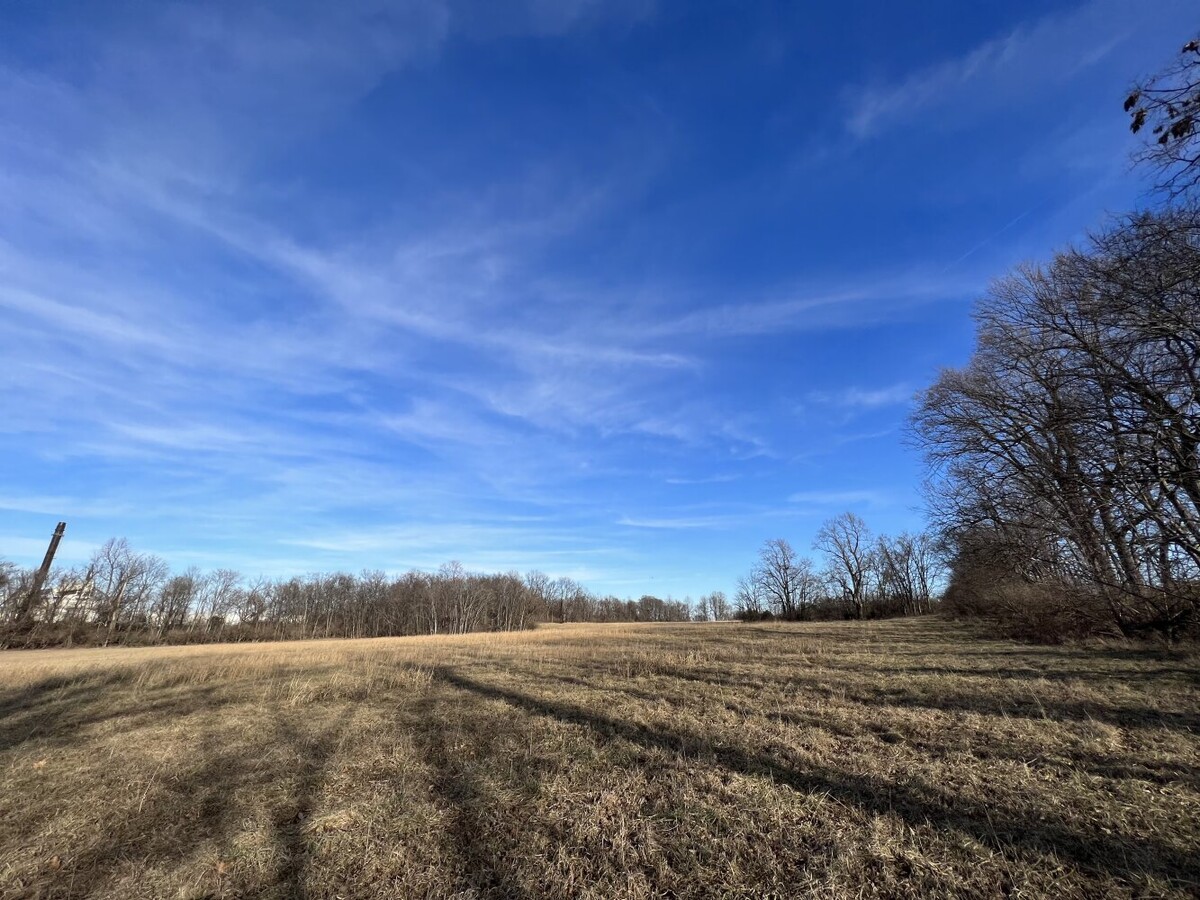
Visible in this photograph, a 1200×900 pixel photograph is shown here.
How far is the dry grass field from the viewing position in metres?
4.12

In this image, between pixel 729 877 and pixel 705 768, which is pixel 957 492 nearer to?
pixel 705 768

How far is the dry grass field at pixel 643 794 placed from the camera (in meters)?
4.12

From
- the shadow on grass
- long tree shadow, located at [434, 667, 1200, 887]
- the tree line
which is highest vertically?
the tree line

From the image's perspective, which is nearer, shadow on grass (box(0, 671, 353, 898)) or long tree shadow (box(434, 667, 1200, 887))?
long tree shadow (box(434, 667, 1200, 887))

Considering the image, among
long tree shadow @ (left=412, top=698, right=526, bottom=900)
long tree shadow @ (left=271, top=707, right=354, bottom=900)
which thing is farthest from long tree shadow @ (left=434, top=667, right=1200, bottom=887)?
long tree shadow @ (left=271, top=707, right=354, bottom=900)

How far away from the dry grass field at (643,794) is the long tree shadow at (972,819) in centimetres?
2

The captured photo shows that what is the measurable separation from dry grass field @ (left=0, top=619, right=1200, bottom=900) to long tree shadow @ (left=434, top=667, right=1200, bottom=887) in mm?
24

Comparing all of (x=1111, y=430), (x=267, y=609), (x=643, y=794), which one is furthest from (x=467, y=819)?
(x=267, y=609)

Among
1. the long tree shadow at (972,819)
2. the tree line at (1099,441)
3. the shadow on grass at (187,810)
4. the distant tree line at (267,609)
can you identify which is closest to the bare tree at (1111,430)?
the tree line at (1099,441)

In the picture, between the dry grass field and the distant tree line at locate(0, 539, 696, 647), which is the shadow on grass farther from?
the distant tree line at locate(0, 539, 696, 647)

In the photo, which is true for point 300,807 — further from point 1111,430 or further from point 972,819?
point 1111,430

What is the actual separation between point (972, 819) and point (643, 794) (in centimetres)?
311

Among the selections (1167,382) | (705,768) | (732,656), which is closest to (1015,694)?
(705,768)

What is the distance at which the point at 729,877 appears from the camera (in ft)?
13.2
